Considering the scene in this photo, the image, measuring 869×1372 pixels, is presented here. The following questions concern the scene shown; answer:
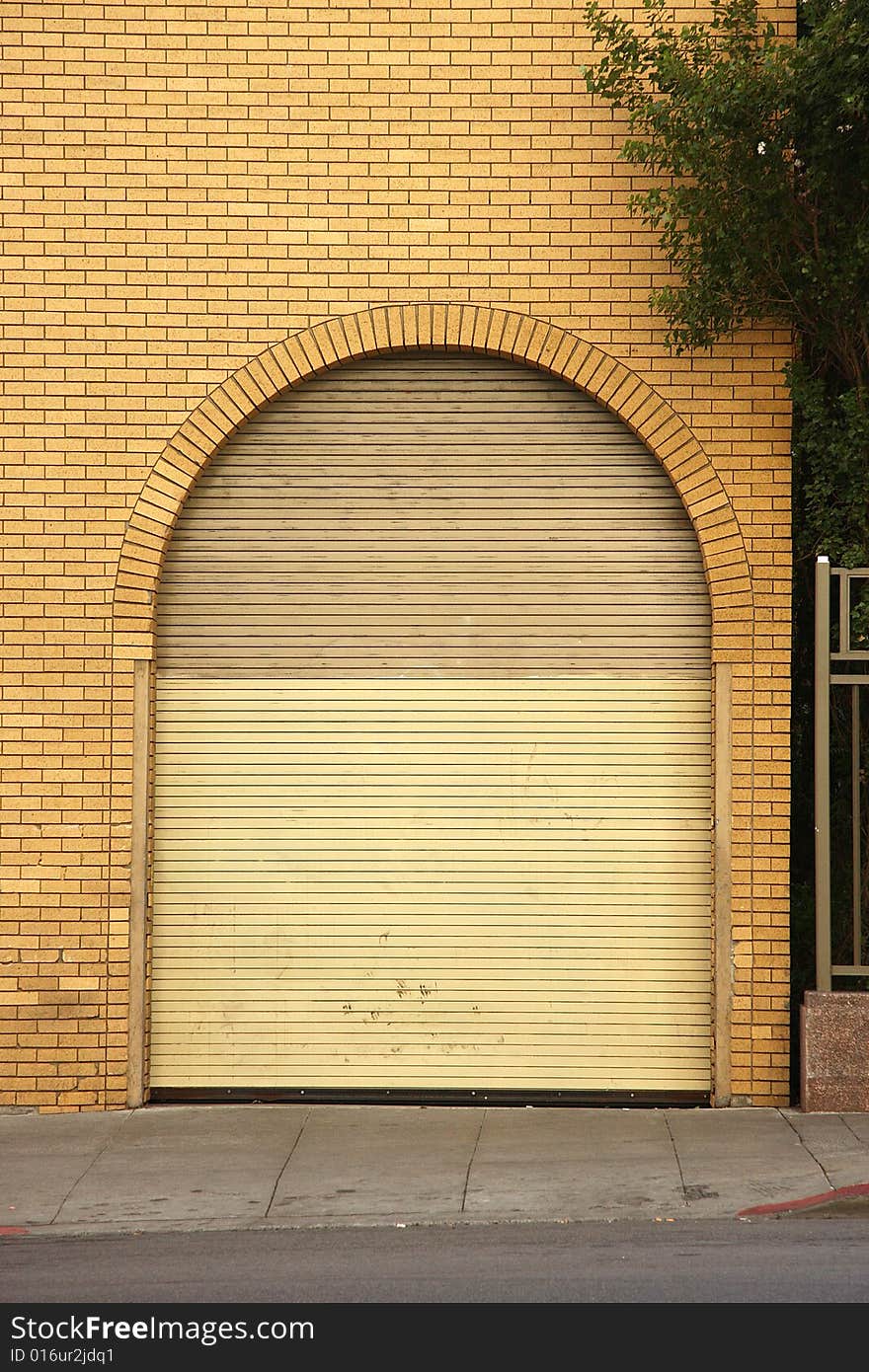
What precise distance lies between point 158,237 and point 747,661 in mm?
4424

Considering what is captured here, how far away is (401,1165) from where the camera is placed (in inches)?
317

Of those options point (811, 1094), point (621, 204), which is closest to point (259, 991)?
point (811, 1094)

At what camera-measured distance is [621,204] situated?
30.3 feet

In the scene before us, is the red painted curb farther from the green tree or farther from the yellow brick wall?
the yellow brick wall

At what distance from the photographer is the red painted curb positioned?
7.24 metres

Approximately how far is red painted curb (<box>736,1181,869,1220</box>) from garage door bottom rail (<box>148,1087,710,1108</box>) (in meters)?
1.84

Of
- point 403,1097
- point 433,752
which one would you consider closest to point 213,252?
point 433,752

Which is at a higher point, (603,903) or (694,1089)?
(603,903)

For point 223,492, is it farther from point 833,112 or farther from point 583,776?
point 833,112

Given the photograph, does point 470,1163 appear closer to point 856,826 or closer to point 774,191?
point 856,826

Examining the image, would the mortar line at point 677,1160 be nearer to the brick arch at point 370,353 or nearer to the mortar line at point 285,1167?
the mortar line at point 285,1167

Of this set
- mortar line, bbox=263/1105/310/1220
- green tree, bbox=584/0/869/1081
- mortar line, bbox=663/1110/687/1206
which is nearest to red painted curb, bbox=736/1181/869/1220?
mortar line, bbox=663/1110/687/1206

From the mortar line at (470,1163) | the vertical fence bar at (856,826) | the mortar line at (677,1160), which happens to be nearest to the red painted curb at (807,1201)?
the mortar line at (677,1160)

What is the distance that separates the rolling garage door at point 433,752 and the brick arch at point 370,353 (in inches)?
7.7
